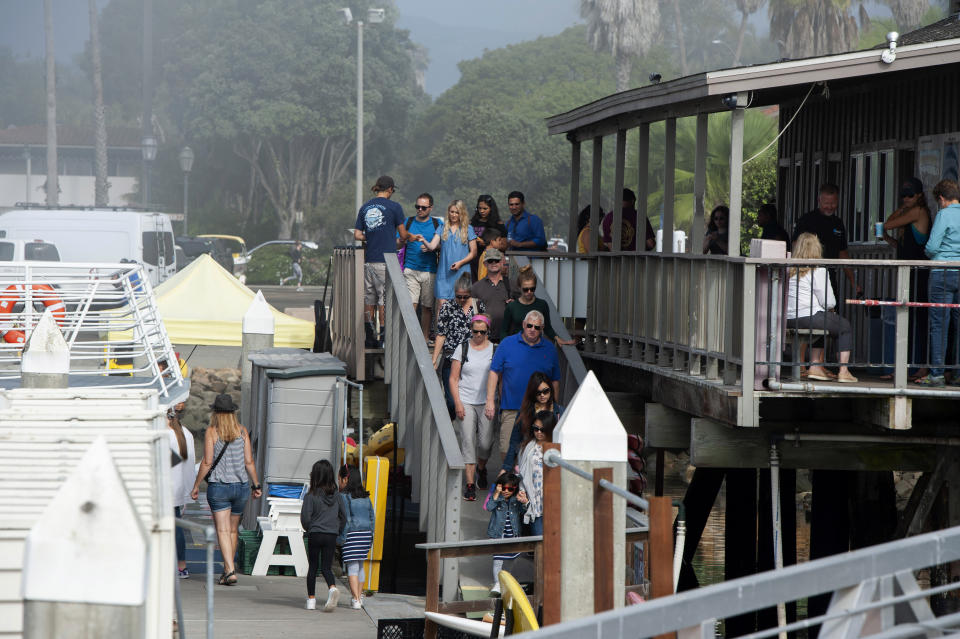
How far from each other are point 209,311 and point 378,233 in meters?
10.4

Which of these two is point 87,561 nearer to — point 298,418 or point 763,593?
point 763,593

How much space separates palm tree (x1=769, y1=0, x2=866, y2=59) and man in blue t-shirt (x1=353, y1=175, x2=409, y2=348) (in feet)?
142

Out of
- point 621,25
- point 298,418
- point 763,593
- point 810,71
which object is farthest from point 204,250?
point 763,593

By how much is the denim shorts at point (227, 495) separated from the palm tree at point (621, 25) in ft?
202

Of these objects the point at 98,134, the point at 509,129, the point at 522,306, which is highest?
the point at 509,129

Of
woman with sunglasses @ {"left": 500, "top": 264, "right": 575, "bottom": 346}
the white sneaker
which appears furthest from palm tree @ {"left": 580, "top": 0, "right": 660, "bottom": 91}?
the white sneaker

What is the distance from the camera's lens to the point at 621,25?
236 feet

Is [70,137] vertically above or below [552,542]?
above

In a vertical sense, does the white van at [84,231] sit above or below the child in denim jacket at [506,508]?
above

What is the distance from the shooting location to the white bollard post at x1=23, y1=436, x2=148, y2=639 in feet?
11.6

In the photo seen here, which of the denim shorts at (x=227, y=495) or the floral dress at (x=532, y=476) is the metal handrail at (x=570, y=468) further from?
the denim shorts at (x=227, y=495)

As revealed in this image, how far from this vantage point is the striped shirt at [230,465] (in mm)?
12758

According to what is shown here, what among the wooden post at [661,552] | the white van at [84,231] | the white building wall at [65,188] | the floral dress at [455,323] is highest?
the white building wall at [65,188]

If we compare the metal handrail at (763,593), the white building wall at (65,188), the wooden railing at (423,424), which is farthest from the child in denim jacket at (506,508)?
the white building wall at (65,188)
